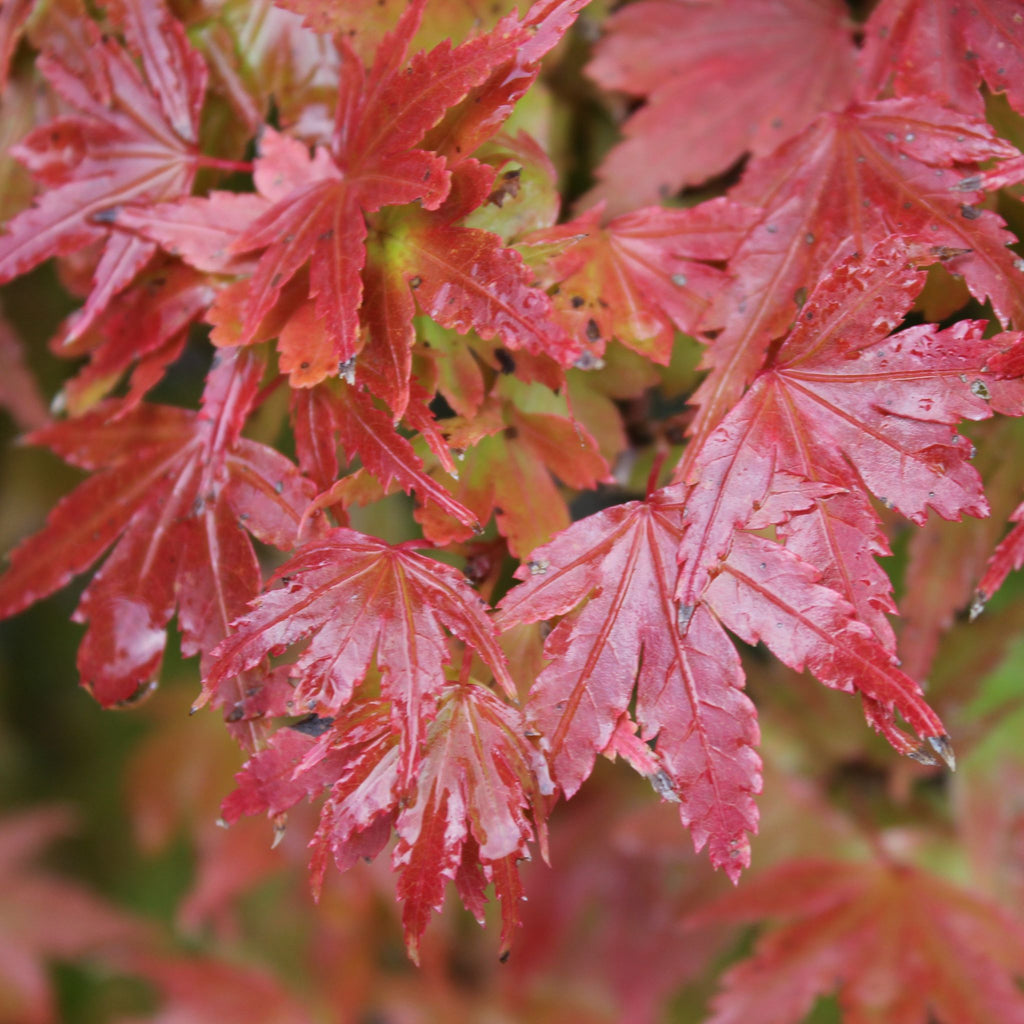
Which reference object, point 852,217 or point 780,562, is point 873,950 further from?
point 852,217

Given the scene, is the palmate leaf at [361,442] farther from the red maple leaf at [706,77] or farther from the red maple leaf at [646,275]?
the red maple leaf at [706,77]

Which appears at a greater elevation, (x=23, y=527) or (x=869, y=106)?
(x=869, y=106)

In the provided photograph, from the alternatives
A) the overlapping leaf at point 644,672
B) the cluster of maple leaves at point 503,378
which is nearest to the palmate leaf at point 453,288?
the cluster of maple leaves at point 503,378

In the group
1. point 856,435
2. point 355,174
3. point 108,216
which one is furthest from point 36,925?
point 856,435

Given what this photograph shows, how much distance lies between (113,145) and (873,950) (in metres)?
0.91

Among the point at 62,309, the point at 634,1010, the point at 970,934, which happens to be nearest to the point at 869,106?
the point at 970,934

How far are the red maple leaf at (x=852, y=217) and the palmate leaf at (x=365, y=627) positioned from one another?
0.16 m

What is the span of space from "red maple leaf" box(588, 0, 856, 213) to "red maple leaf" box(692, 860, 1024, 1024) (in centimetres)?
65

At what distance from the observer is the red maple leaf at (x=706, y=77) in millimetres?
581

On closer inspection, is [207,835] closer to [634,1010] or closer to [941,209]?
[634,1010]

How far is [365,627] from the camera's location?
0.44 m

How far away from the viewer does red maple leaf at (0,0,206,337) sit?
1.89 ft

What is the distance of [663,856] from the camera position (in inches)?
40.4

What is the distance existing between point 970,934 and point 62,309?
1.12 meters
